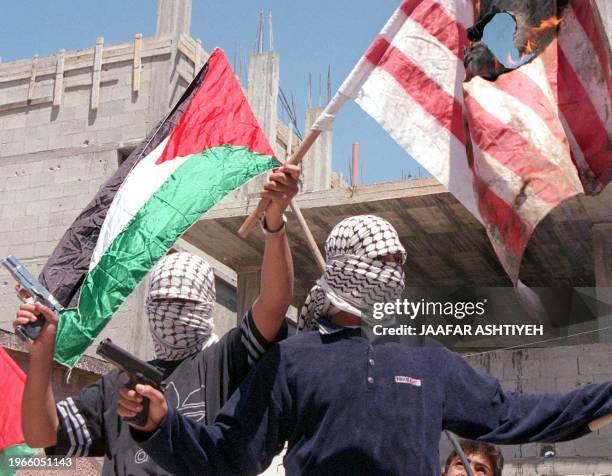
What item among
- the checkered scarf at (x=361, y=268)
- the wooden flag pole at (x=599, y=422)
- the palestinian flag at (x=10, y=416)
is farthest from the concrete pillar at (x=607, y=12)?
the wooden flag pole at (x=599, y=422)

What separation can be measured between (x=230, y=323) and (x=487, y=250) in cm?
800

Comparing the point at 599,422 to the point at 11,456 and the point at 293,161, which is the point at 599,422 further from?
the point at 11,456

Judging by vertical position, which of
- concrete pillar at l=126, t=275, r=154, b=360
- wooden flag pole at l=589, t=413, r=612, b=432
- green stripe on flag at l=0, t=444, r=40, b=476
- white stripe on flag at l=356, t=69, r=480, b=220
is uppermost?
concrete pillar at l=126, t=275, r=154, b=360

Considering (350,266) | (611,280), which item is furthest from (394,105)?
(611,280)

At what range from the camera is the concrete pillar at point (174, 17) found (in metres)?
18.7

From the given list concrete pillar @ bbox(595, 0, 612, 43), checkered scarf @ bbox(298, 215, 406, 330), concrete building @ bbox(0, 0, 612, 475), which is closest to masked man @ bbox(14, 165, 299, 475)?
checkered scarf @ bbox(298, 215, 406, 330)

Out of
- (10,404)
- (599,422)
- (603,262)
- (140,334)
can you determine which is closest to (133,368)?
(599,422)

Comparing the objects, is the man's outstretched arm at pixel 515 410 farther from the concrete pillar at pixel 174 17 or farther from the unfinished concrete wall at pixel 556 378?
the concrete pillar at pixel 174 17

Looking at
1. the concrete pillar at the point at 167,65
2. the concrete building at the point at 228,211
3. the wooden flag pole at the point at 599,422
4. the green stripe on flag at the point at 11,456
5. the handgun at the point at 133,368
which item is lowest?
the green stripe on flag at the point at 11,456

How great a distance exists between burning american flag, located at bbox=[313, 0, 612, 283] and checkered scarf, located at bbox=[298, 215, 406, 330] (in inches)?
35.1

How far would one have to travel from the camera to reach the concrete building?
1023 cm

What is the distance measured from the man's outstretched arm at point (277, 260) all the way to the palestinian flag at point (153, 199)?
1253 millimetres

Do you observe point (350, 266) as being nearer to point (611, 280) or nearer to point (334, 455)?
point (334, 455)

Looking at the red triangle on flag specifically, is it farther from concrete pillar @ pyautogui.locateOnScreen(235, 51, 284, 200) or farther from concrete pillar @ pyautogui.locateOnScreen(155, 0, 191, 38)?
concrete pillar @ pyautogui.locateOnScreen(155, 0, 191, 38)
